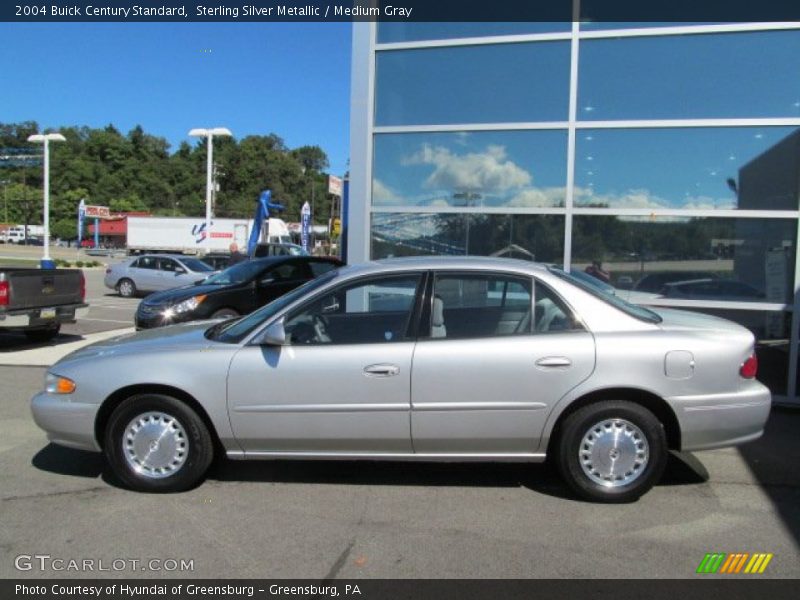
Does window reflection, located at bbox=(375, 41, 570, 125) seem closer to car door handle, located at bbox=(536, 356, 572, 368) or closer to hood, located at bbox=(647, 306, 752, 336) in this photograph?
hood, located at bbox=(647, 306, 752, 336)

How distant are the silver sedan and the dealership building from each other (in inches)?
130

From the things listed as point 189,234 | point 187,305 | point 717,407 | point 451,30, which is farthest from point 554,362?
point 189,234

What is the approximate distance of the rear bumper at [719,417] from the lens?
161 inches

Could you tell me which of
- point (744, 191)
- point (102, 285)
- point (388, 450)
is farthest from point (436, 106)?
point (102, 285)

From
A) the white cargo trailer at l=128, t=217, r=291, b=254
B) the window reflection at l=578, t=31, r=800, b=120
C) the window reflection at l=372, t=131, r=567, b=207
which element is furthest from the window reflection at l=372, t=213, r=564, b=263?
the white cargo trailer at l=128, t=217, r=291, b=254

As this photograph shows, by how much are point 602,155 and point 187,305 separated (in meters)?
6.23

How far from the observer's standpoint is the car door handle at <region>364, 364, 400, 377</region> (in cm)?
414

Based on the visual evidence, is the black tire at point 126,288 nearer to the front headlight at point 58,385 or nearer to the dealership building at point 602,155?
the dealership building at point 602,155

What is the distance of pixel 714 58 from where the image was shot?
731 centimetres

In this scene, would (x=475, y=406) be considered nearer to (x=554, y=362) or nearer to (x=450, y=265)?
(x=554, y=362)

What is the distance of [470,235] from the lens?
8.19 m
